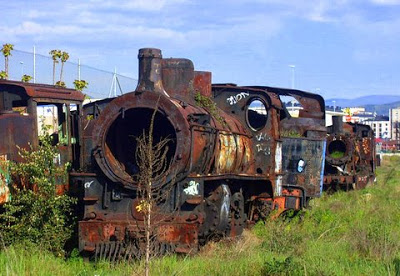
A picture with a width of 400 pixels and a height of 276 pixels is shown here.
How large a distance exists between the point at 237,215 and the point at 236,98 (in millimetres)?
2350

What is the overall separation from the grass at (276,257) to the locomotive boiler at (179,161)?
446 mm

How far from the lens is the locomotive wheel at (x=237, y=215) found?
1187cm

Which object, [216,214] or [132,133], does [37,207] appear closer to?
[132,133]

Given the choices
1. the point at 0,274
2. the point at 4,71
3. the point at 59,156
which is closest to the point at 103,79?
the point at 4,71

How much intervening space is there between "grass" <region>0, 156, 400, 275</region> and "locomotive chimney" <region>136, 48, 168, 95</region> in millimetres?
2729

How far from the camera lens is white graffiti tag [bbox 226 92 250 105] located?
13117mm

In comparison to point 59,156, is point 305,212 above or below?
below

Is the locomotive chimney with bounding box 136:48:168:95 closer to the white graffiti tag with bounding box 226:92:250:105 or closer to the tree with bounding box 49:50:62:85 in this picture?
the white graffiti tag with bounding box 226:92:250:105

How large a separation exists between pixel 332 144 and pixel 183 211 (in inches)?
554

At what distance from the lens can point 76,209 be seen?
11203mm

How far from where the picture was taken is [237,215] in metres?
12.2

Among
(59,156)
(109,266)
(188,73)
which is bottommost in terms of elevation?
(109,266)

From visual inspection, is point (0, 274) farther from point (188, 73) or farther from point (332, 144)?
point (332, 144)

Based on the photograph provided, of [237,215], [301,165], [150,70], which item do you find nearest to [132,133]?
[150,70]
